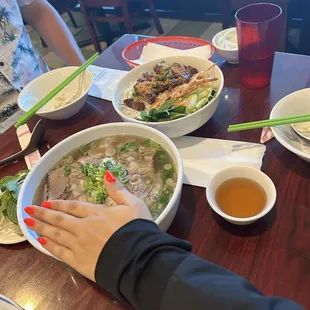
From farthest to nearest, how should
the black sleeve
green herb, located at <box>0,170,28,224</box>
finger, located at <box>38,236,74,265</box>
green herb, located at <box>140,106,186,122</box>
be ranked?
green herb, located at <box>140,106,186,122</box>
green herb, located at <box>0,170,28,224</box>
finger, located at <box>38,236,74,265</box>
the black sleeve

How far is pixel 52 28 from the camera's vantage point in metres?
1.97

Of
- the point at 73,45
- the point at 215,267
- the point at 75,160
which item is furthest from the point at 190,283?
the point at 73,45

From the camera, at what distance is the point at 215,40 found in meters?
1.45

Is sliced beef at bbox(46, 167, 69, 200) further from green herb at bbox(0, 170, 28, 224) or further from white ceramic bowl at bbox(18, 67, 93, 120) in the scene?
white ceramic bowl at bbox(18, 67, 93, 120)

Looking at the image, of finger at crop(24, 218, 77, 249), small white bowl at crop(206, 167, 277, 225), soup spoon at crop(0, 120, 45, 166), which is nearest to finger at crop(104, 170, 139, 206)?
finger at crop(24, 218, 77, 249)

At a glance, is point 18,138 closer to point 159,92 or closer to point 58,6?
point 159,92

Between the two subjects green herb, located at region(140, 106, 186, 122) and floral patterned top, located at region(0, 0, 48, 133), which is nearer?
green herb, located at region(140, 106, 186, 122)

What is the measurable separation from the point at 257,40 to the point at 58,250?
891 mm

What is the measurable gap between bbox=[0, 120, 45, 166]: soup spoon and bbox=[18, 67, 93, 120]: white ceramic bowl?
0.24 ft

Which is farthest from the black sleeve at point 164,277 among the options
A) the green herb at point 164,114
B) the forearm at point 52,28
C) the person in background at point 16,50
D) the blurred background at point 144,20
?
the blurred background at point 144,20

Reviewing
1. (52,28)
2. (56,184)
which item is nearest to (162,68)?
(56,184)

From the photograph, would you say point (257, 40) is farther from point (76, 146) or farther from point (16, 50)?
point (16, 50)

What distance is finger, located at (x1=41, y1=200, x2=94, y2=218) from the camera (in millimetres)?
755

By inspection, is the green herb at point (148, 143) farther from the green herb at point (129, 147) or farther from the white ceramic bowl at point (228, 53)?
the white ceramic bowl at point (228, 53)
